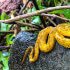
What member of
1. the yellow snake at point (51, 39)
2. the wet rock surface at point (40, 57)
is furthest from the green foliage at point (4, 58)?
the yellow snake at point (51, 39)

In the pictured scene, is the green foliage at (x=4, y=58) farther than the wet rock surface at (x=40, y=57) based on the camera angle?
Yes

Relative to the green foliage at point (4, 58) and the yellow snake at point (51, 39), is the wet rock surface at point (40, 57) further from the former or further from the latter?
the green foliage at point (4, 58)

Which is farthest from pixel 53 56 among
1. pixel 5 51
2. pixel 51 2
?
pixel 51 2

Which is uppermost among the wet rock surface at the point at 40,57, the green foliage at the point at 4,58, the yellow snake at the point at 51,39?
the yellow snake at the point at 51,39

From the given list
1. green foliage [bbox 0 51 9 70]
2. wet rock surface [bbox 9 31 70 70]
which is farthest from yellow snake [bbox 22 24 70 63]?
green foliage [bbox 0 51 9 70]

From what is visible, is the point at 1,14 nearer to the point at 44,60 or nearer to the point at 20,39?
the point at 20,39

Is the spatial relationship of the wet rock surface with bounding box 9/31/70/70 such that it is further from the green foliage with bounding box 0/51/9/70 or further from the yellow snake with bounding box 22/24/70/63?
the green foliage with bounding box 0/51/9/70

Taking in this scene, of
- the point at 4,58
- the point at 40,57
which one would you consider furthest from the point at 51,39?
the point at 4,58

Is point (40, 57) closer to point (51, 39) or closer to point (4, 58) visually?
point (51, 39)
